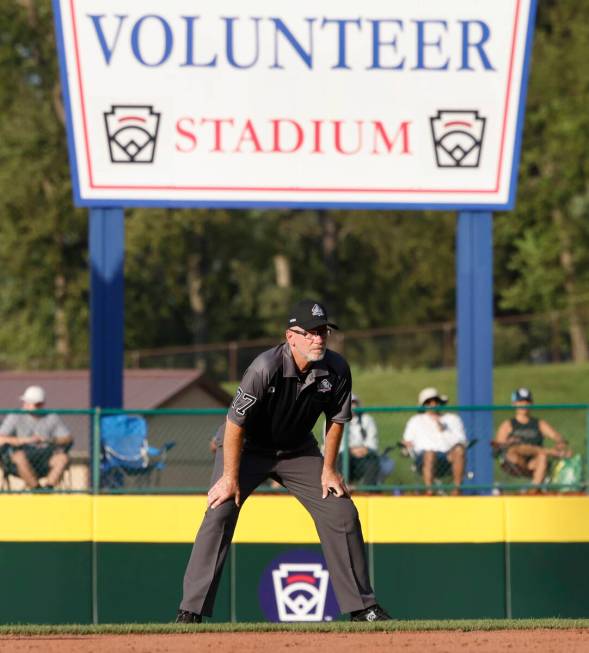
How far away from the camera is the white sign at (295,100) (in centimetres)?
1423

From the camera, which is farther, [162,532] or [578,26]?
[578,26]

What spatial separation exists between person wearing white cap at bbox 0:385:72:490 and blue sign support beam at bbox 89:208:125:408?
151 cm

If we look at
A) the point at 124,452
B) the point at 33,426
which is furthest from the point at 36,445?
the point at 124,452

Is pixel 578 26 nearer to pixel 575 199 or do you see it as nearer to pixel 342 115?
pixel 575 199

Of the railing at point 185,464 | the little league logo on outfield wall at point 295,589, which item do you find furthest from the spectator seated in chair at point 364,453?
the little league logo on outfield wall at point 295,589

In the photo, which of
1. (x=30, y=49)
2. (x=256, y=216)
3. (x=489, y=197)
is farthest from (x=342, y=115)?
(x=256, y=216)

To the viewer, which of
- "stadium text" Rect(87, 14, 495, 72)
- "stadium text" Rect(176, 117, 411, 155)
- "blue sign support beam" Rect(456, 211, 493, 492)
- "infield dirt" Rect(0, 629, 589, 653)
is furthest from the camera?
"blue sign support beam" Rect(456, 211, 493, 492)

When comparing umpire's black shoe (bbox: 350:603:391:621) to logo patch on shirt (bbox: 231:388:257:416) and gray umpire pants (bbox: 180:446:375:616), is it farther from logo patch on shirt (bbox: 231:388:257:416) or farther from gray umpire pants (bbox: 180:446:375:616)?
logo patch on shirt (bbox: 231:388:257:416)

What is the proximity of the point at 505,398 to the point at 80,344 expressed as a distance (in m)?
12.0

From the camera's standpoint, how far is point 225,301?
48562 millimetres

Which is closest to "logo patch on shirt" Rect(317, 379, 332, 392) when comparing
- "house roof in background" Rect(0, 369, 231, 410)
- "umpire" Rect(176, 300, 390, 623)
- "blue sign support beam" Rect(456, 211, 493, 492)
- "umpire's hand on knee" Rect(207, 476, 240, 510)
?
"umpire" Rect(176, 300, 390, 623)

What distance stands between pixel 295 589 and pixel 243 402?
4.57m

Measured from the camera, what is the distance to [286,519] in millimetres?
12609

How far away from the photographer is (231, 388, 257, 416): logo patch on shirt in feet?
27.4
